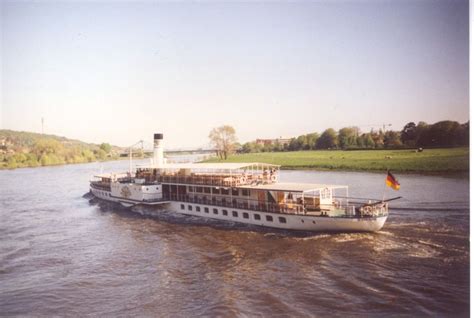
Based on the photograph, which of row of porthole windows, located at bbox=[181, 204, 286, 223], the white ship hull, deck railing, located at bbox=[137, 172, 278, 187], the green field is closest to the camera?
Result: the white ship hull

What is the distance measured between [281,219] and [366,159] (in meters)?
21.5

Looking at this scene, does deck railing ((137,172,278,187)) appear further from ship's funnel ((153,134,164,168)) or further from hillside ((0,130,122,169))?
hillside ((0,130,122,169))

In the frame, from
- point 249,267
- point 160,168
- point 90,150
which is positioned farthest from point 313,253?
point 90,150

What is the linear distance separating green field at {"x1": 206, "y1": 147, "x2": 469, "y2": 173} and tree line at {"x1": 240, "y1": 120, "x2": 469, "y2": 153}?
0.55 metres

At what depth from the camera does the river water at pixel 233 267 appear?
32.3 ft

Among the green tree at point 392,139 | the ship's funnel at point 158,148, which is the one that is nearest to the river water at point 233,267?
the ship's funnel at point 158,148

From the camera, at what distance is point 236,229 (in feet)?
57.5

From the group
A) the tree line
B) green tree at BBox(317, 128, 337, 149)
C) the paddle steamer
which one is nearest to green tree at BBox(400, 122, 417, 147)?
the tree line

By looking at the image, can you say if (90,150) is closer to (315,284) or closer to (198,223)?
(198,223)

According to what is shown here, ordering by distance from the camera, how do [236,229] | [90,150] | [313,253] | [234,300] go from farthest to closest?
[90,150]
[236,229]
[313,253]
[234,300]

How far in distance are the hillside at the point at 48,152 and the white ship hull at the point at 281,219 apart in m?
10.0

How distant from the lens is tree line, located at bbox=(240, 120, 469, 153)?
547 inches

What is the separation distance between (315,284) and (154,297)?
4320mm

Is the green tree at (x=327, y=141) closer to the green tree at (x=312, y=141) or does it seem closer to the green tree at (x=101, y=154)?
the green tree at (x=312, y=141)
